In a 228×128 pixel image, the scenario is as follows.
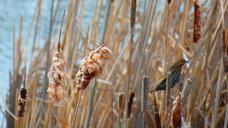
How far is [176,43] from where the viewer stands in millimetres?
1481

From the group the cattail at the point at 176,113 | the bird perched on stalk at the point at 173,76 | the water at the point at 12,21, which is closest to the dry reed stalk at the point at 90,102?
the bird perched on stalk at the point at 173,76

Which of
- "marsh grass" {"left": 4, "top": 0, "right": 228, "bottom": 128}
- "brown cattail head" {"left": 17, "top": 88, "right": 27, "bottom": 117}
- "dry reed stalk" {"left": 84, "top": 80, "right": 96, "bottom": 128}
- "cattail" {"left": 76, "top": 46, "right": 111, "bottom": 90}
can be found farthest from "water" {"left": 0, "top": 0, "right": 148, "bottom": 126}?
"cattail" {"left": 76, "top": 46, "right": 111, "bottom": 90}

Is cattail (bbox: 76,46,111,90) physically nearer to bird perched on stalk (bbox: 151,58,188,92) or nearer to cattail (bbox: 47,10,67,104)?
cattail (bbox: 47,10,67,104)

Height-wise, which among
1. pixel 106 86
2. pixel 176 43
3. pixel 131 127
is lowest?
pixel 131 127

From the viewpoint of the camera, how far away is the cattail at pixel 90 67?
2.84 feet

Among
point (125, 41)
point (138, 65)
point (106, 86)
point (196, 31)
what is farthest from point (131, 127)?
point (196, 31)

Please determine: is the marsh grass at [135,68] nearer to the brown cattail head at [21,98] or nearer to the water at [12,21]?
the brown cattail head at [21,98]

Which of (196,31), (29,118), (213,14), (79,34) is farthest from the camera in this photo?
(79,34)

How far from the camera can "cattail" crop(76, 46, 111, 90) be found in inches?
34.1

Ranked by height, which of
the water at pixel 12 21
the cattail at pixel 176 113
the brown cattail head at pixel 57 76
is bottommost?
the cattail at pixel 176 113

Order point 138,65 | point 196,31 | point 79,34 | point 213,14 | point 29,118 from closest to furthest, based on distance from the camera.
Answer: point 196,31 → point 138,65 → point 213,14 → point 29,118 → point 79,34

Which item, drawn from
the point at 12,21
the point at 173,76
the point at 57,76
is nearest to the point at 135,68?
the point at 173,76

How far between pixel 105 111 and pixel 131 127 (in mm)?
127

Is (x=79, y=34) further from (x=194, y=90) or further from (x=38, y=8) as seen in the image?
(x=194, y=90)
